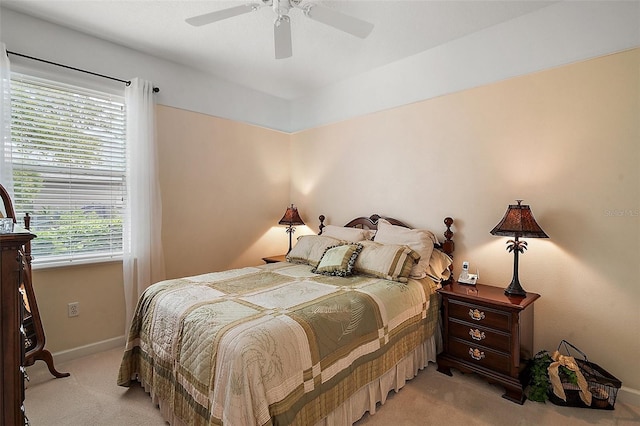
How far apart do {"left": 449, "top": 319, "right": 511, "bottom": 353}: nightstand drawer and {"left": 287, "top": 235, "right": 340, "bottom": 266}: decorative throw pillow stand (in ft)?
4.23

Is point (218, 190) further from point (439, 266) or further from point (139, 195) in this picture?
point (439, 266)

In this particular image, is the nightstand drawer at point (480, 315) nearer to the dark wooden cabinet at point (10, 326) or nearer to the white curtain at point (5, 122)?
the dark wooden cabinet at point (10, 326)

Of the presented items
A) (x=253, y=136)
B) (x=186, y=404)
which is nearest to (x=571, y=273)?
(x=186, y=404)

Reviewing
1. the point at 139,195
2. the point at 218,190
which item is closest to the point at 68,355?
the point at 139,195

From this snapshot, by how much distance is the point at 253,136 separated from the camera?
13.4ft

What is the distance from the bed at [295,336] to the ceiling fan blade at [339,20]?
1.70 metres

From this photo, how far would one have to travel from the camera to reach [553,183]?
2432 mm

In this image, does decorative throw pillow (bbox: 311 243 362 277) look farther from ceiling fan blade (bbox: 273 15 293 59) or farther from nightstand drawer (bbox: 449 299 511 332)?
ceiling fan blade (bbox: 273 15 293 59)

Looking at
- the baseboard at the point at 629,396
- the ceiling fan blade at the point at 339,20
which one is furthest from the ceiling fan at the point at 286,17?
the baseboard at the point at 629,396

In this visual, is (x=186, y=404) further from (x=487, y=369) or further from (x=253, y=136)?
(x=253, y=136)

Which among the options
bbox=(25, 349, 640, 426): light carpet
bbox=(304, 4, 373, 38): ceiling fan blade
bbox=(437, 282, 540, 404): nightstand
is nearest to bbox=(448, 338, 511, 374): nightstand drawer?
bbox=(437, 282, 540, 404): nightstand

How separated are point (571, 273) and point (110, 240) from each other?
3.95 metres

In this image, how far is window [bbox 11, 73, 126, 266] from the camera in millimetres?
2527

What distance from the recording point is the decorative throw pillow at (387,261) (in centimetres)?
258
